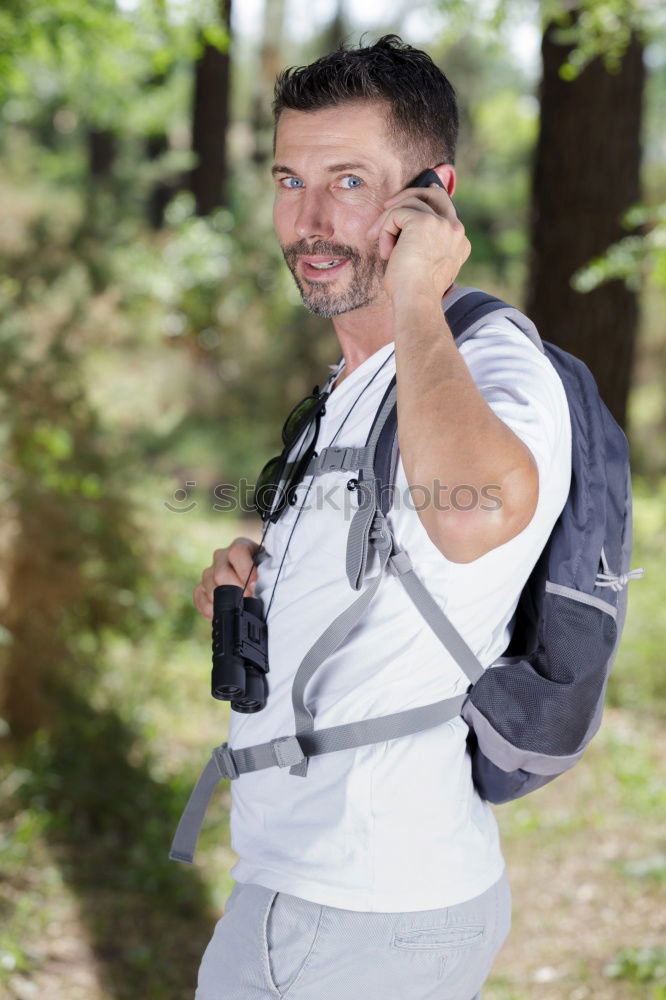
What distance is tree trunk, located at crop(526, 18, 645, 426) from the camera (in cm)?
607

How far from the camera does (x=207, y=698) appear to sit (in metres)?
6.46

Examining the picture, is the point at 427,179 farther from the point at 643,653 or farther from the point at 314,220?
the point at 643,653

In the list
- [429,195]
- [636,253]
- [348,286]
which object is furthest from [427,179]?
[636,253]

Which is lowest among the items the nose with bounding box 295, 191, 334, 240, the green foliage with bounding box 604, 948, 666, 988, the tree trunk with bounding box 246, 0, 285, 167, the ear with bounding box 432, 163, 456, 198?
the green foliage with bounding box 604, 948, 666, 988

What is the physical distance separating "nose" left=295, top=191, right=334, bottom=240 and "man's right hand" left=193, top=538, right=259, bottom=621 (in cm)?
58

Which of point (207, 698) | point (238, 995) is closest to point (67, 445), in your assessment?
point (207, 698)

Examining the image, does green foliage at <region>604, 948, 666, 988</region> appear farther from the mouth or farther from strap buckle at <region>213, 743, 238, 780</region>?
the mouth

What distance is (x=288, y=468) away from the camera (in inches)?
76.1

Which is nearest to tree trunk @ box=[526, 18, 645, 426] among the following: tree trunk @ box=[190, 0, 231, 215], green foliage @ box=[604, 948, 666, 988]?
green foliage @ box=[604, 948, 666, 988]

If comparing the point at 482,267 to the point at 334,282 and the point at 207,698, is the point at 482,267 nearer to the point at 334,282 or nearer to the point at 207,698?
the point at 207,698

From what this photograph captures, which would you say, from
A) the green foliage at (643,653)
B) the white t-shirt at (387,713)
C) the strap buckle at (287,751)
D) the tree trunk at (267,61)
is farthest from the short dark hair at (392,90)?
the tree trunk at (267,61)

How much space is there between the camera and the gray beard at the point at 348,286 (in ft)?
5.85

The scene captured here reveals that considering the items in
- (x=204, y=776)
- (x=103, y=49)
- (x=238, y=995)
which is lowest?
(x=238, y=995)

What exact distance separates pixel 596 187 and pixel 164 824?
4460 mm
